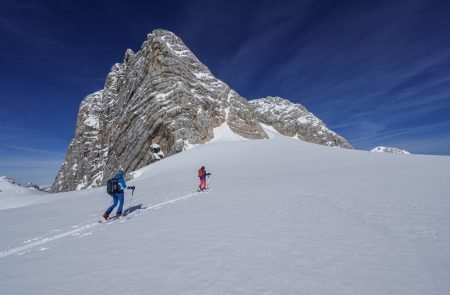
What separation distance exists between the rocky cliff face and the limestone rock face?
55.1m

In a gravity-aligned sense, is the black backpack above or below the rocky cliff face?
below

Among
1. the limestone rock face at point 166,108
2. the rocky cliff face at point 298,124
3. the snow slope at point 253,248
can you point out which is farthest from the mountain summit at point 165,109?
the rocky cliff face at point 298,124

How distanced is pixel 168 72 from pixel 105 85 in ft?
172

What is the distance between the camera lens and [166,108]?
162 feet

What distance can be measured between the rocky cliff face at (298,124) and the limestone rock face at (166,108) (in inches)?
2170

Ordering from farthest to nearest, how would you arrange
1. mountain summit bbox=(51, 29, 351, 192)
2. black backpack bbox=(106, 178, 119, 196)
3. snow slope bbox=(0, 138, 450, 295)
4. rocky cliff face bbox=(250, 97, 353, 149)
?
1. rocky cliff face bbox=(250, 97, 353, 149)
2. mountain summit bbox=(51, 29, 351, 192)
3. black backpack bbox=(106, 178, 119, 196)
4. snow slope bbox=(0, 138, 450, 295)

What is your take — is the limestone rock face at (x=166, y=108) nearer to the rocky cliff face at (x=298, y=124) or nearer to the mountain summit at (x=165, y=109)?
the mountain summit at (x=165, y=109)

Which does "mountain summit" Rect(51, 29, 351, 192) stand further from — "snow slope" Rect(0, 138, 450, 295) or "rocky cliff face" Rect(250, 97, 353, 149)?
"rocky cliff face" Rect(250, 97, 353, 149)

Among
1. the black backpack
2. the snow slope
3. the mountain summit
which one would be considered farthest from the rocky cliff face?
the snow slope

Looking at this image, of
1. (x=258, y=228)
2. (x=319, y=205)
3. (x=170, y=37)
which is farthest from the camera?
(x=170, y=37)

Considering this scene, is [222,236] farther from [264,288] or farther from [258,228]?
[264,288]

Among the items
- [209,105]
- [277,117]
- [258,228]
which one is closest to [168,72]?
[209,105]

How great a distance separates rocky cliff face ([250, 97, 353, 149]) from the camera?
121500 millimetres

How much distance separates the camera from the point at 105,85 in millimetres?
96000
